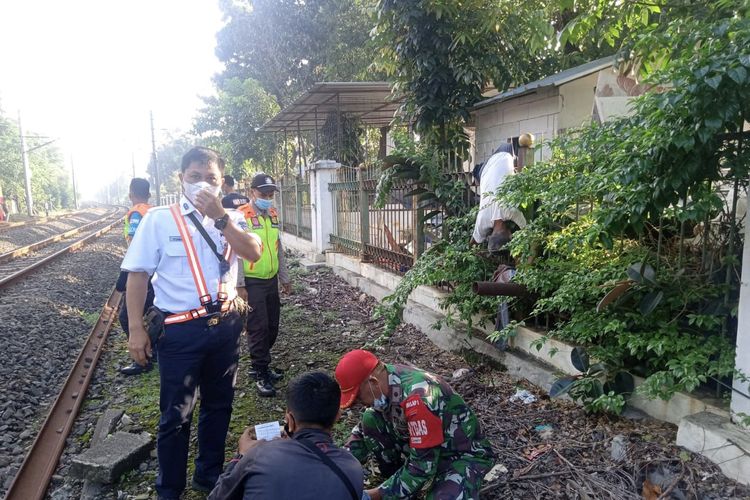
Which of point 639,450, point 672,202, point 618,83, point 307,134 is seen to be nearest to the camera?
point 672,202

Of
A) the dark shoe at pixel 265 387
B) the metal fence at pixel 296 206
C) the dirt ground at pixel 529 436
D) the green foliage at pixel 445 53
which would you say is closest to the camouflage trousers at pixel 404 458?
the dirt ground at pixel 529 436

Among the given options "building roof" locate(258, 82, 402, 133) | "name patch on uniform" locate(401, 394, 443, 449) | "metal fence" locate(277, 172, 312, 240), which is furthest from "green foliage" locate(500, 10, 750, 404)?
"metal fence" locate(277, 172, 312, 240)

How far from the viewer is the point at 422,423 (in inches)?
95.3

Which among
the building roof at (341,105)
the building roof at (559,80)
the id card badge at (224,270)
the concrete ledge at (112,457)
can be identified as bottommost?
the concrete ledge at (112,457)

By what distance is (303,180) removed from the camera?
1274cm

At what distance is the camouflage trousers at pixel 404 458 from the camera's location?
8.21 feet

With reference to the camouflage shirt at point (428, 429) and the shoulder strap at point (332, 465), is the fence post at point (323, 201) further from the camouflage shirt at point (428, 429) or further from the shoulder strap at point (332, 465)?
the shoulder strap at point (332, 465)

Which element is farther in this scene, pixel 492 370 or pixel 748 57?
pixel 492 370

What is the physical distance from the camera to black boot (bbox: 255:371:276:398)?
4.46m

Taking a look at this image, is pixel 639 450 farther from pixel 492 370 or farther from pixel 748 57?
pixel 748 57

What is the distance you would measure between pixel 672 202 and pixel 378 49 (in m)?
6.32

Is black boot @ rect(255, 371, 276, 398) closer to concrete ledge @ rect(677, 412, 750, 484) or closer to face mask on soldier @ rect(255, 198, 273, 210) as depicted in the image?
face mask on soldier @ rect(255, 198, 273, 210)

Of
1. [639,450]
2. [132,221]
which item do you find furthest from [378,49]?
[639,450]

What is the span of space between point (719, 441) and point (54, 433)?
432 centimetres
